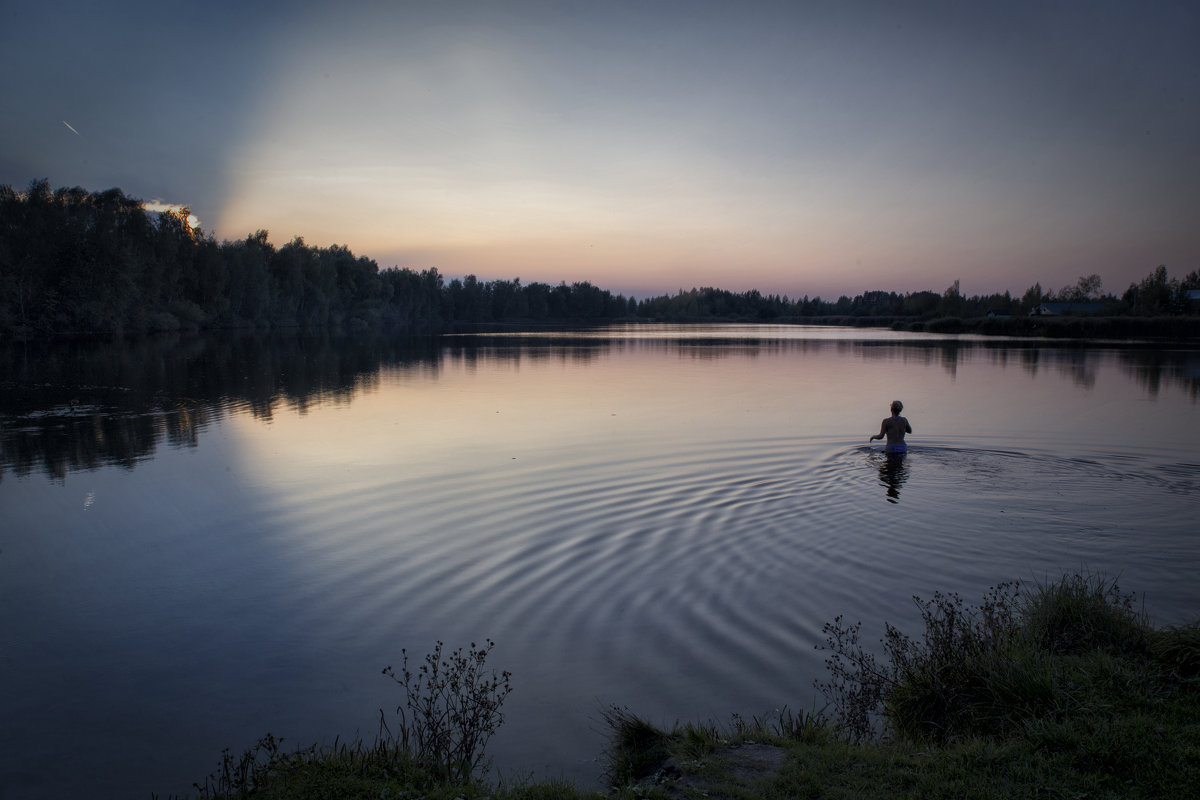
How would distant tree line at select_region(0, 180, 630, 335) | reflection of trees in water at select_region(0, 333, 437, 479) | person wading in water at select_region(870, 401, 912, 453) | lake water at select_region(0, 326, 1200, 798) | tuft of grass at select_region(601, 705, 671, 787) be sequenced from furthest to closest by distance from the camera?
distant tree line at select_region(0, 180, 630, 335) < reflection of trees in water at select_region(0, 333, 437, 479) < person wading in water at select_region(870, 401, 912, 453) < lake water at select_region(0, 326, 1200, 798) < tuft of grass at select_region(601, 705, 671, 787)

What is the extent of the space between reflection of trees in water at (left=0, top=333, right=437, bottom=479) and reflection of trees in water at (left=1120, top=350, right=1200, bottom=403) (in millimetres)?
35074

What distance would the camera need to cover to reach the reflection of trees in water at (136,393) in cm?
1627

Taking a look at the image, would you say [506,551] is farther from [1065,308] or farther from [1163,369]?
[1065,308]

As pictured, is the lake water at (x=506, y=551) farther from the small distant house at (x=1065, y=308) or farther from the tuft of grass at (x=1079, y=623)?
the small distant house at (x=1065, y=308)

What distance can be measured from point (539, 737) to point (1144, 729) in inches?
169

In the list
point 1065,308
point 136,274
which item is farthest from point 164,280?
point 1065,308

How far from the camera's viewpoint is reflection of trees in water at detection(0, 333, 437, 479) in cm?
1627

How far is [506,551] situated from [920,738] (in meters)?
5.76

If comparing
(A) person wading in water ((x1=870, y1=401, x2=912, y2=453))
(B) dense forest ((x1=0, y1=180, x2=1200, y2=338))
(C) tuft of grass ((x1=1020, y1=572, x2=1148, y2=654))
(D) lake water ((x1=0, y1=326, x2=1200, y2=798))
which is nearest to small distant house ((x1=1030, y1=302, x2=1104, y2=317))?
(B) dense forest ((x1=0, y1=180, x2=1200, y2=338))

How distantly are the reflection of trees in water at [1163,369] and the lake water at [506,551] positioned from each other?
1005cm

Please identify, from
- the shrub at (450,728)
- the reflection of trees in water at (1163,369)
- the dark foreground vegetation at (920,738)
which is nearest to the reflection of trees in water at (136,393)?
the shrub at (450,728)

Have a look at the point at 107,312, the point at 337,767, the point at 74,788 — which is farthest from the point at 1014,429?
the point at 107,312

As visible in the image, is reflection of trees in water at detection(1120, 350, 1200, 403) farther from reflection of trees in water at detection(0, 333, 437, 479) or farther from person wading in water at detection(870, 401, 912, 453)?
reflection of trees in water at detection(0, 333, 437, 479)

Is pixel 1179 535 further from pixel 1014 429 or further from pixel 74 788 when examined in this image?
pixel 74 788
